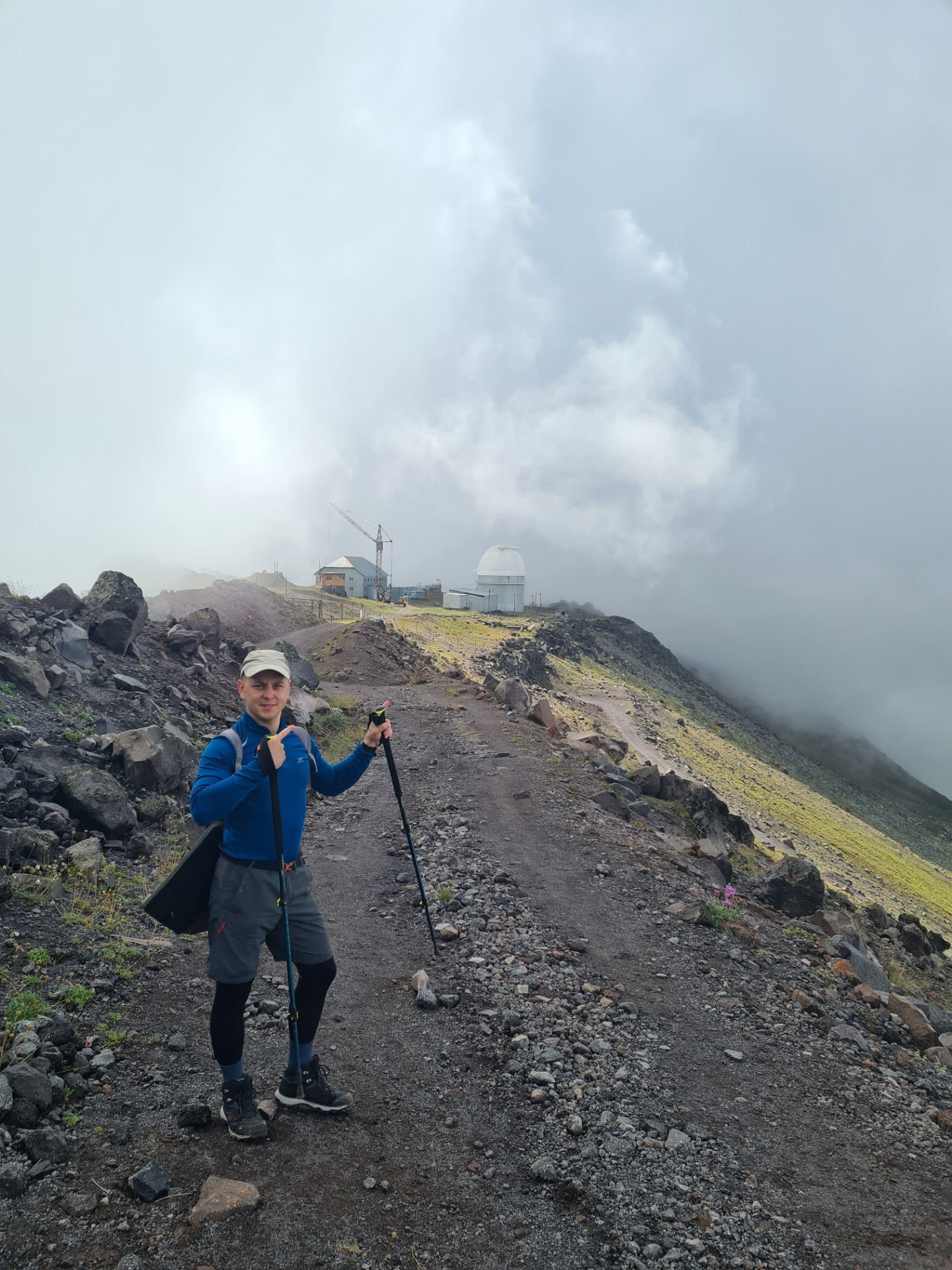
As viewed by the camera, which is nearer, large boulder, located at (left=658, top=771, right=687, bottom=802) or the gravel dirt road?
the gravel dirt road

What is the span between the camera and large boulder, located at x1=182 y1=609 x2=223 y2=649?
23.3 m

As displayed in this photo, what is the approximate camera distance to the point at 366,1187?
4625 mm

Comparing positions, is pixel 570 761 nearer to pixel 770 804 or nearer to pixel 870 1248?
pixel 870 1248

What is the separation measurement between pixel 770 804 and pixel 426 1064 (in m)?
46.1

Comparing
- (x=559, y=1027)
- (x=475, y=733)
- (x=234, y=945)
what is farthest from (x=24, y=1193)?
(x=475, y=733)

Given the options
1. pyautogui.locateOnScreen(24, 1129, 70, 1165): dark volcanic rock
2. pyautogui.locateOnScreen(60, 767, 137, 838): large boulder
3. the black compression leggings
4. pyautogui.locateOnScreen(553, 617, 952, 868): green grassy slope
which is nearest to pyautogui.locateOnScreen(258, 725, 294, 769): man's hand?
the black compression leggings

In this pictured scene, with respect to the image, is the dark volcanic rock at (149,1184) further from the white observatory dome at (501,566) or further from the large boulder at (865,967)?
the white observatory dome at (501,566)

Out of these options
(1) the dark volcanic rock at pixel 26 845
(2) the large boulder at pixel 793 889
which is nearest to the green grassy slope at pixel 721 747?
(2) the large boulder at pixel 793 889

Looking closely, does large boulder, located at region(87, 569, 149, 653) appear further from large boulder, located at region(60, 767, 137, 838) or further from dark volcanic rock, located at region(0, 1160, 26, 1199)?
dark volcanic rock, located at region(0, 1160, 26, 1199)

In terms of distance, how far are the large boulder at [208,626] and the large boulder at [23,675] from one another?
975cm

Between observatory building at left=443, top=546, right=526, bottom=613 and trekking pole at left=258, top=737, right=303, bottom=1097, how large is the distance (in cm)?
9574

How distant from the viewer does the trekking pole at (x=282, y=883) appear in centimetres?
470

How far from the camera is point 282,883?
479 cm

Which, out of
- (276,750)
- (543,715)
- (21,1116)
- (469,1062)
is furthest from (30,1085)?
(543,715)
